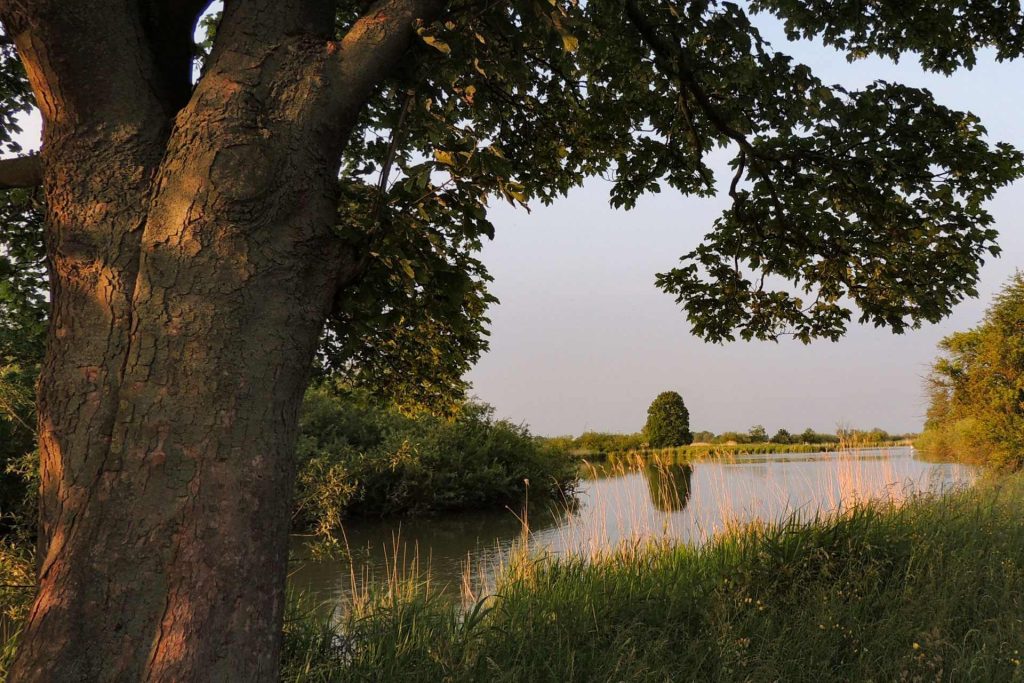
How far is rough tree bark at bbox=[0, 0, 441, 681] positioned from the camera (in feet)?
8.22

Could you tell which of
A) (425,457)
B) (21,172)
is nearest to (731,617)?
(21,172)

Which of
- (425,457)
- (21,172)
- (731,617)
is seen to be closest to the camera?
(21,172)

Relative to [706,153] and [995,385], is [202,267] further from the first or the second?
[995,385]

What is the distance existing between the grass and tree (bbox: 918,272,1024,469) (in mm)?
13408

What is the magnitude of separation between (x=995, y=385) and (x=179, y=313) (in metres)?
20.3

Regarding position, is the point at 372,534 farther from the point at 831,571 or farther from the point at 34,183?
the point at 34,183

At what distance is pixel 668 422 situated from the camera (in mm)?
29922

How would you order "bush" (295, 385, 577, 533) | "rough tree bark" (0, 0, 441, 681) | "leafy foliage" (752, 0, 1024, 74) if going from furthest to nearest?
"bush" (295, 385, 577, 533)
"leafy foliage" (752, 0, 1024, 74)
"rough tree bark" (0, 0, 441, 681)

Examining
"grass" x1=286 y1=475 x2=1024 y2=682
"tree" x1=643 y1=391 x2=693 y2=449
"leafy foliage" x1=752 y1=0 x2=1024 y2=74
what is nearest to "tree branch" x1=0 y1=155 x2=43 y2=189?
"grass" x1=286 y1=475 x2=1024 y2=682

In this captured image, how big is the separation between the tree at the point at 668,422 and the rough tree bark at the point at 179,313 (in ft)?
91.1

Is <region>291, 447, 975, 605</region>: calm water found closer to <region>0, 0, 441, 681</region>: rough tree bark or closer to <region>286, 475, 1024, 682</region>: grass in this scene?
<region>286, 475, 1024, 682</region>: grass

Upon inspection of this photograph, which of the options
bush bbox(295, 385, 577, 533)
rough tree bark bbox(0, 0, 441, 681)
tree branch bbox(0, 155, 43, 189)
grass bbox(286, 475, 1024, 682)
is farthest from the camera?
bush bbox(295, 385, 577, 533)

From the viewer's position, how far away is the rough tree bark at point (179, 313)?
2.51 metres

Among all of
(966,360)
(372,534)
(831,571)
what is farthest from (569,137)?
(966,360)
